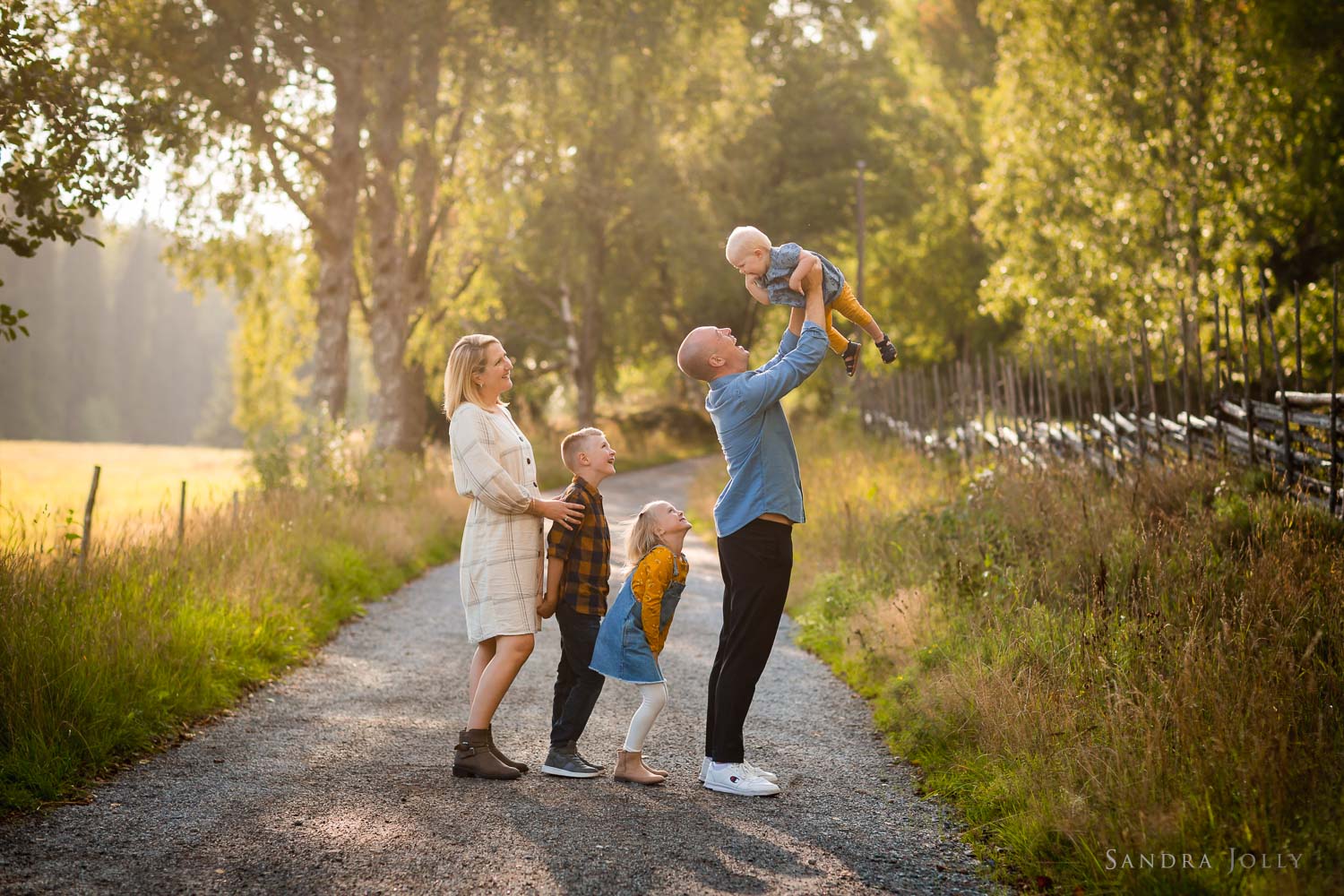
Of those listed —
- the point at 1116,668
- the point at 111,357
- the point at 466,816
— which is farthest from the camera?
the point at 111,357

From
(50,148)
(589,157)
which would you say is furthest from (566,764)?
(589,157)

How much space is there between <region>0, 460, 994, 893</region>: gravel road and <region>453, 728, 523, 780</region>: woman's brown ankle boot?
0.05 m

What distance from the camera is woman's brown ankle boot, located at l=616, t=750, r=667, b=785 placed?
15.7ft

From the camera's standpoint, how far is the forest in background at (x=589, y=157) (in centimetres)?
1723

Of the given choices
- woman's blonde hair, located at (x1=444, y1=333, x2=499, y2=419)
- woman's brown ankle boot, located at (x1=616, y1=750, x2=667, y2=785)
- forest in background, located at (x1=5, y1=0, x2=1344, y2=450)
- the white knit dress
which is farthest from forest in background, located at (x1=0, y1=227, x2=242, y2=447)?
woman's brown ankle boot, located at (x1=616, y1=750, x2=667, y2=785)

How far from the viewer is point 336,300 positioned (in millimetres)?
19078

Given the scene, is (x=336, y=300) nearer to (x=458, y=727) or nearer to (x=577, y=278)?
(x=577, y=278)

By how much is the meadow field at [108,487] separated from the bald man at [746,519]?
163 inches

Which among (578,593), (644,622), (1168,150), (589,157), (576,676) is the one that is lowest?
(576,676)

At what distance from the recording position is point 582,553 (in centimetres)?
498

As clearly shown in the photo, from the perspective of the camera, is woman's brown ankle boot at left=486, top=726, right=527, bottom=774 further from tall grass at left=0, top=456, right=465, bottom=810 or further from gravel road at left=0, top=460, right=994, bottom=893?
tall grass at left=0, top=456, right=465, bottom=810

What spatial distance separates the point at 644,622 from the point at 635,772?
0.68 m

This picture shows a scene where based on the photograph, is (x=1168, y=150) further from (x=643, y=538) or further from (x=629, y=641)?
(x=629, y=641)

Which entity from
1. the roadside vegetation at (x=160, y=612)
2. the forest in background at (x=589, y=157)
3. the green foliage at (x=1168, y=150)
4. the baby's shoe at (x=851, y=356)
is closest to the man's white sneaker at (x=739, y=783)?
the baby's shoe at (x=851, y=356)
